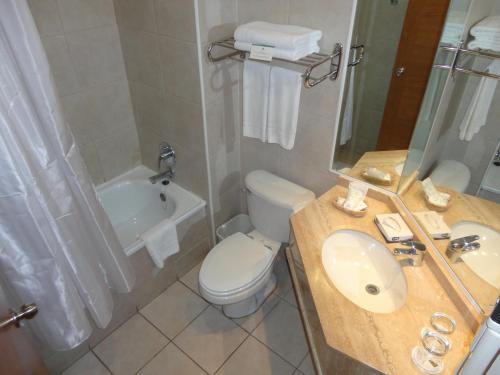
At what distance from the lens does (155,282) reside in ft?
7.06

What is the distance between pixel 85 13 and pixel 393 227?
6.17ft

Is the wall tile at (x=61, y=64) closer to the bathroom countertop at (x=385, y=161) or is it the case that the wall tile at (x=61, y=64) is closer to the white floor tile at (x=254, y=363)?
the bathroom countertop at (x=385, y=161)

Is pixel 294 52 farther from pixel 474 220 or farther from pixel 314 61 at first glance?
pixel 474 220

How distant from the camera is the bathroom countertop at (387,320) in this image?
40.6 inches

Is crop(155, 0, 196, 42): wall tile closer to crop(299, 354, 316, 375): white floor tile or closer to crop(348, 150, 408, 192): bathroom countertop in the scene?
crop(348, 150, 408, 192): bathroom countertop

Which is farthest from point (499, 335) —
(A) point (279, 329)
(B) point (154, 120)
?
(B) point (154, 120)

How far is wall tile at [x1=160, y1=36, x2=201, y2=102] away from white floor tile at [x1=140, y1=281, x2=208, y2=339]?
1205 millimetres

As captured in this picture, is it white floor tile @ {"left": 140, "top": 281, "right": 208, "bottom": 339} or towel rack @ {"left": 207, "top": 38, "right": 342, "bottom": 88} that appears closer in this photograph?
towel rack @ {"left": 207, "top": 38, "right": 342, "bottom": 88}

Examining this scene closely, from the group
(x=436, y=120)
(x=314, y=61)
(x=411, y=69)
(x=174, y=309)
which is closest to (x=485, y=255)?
(x=436, y=120)

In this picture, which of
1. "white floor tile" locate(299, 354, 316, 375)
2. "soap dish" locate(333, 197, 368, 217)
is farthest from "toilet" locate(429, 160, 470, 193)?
"white floor tile" locate(299, 354, 316, 375)

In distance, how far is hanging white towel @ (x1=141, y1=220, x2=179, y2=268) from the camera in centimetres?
193

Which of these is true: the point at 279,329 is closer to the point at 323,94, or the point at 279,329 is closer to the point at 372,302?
the point at 372,302

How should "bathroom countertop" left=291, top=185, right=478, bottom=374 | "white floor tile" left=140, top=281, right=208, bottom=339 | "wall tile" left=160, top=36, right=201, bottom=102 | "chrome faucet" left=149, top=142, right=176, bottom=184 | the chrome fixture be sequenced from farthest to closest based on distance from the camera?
"chrome faucet" left=149, top=142, right=176, bottom=184 < "white floor tile" left=140, top=281, right=208, bottom=339 < "wall tile" left=160, top=36, right=201, bottom=102 < "bathroom countertop" left=291, top=185, right=478, bottom=374 < the chrome fixture

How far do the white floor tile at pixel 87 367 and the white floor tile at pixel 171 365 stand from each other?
213 mm
